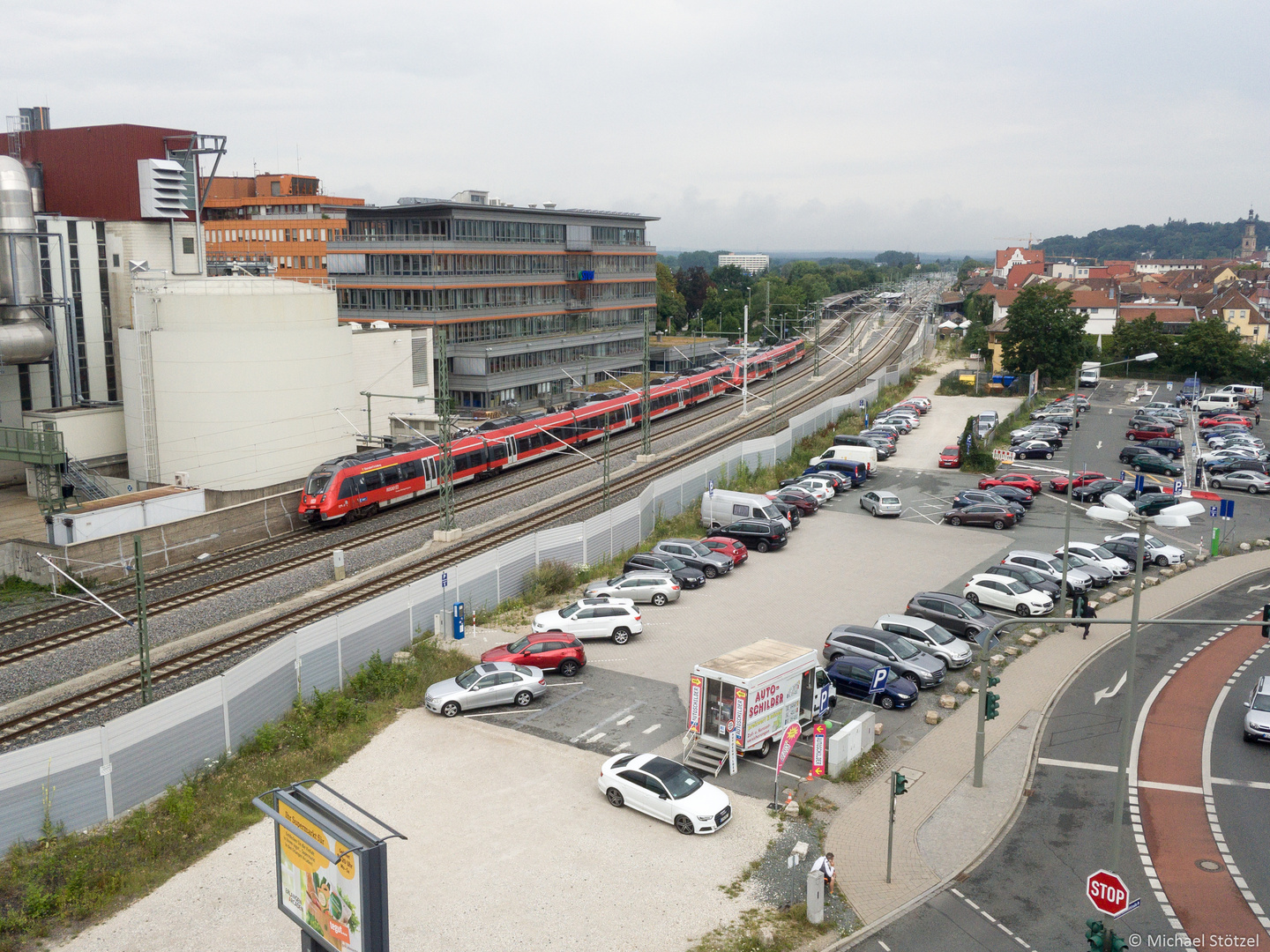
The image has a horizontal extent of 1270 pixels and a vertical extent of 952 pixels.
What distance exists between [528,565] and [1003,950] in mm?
19383

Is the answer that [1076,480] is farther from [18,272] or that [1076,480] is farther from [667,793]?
[18,272]

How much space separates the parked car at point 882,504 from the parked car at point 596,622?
17911 mm

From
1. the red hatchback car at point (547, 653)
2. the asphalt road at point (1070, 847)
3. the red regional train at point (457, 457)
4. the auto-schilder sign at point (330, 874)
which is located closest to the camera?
the auto-schilder sign at point (330, 874)

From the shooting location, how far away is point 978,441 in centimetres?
5625

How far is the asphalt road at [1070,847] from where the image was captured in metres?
15.6

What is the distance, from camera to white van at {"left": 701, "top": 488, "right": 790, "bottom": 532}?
38.8 meters

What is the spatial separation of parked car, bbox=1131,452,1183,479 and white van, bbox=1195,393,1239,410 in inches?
782

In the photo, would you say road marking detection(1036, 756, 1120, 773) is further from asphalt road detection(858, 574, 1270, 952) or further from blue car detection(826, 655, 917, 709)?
blue car detection(826, 655, 917, 709)

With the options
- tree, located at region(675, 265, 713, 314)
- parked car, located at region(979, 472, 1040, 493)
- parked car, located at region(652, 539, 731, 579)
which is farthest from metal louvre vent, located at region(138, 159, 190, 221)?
tree, located at region(675, 265, 713, 314)

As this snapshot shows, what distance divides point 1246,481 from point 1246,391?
102 feet

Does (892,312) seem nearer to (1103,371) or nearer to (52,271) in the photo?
(1103,371)

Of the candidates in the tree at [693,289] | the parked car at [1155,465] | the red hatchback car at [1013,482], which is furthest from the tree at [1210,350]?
the tree at [693,289]

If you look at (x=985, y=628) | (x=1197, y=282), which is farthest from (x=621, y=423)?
(x=1197, y=282)

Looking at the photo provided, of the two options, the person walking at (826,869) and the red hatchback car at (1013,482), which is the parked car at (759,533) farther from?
the person walking at (826,869)
